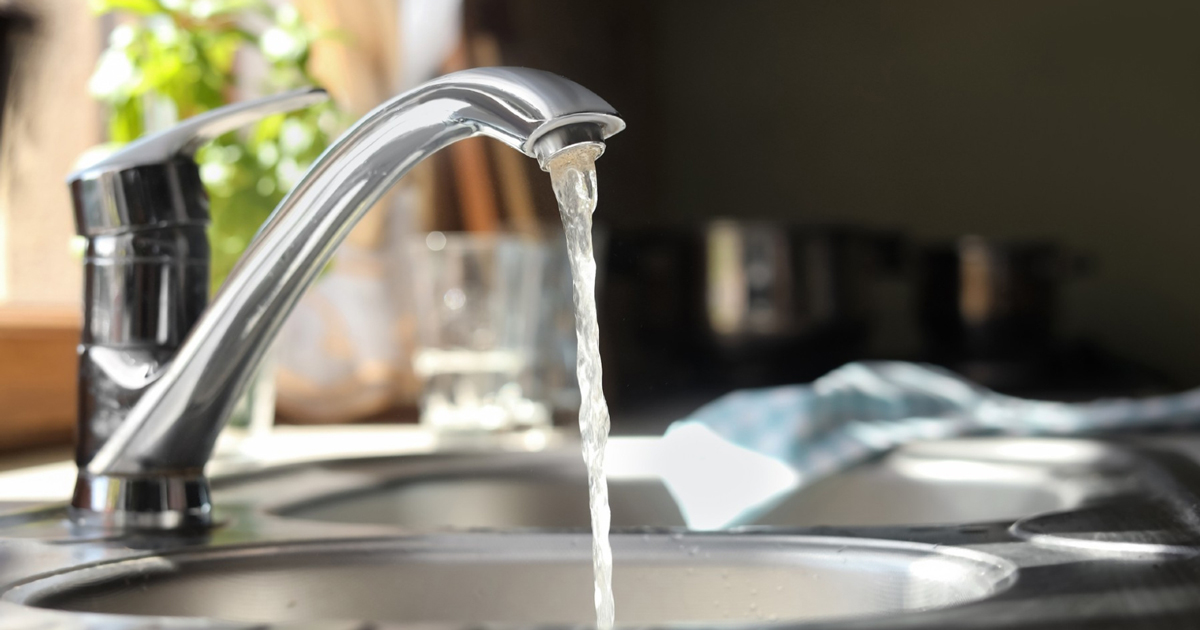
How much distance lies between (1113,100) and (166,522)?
3.52ft

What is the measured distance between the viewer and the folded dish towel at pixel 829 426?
81cm

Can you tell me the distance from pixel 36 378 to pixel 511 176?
0.54m

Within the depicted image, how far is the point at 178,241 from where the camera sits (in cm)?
53

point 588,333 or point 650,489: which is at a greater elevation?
point 588,333

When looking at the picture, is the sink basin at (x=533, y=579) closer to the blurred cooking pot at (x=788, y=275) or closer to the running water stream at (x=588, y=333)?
the running water stream at (x=588, y=333)

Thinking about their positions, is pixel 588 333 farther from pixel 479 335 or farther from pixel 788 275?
pixel 788 275

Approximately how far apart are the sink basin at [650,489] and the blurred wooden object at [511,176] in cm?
48

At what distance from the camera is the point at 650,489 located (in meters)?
0.80

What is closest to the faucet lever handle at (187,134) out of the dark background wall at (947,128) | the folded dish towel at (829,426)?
the folded dish towel at (829,426)

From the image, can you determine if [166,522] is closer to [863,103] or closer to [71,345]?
[71,345]

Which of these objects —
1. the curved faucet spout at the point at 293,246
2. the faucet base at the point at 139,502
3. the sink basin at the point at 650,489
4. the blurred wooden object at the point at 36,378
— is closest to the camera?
the curved faucet spout at the point at 293,246

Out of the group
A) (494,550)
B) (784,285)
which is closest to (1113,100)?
(784,285)

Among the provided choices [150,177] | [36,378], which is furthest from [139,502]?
[36,378]

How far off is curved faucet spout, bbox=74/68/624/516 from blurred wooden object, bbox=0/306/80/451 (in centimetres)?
44
